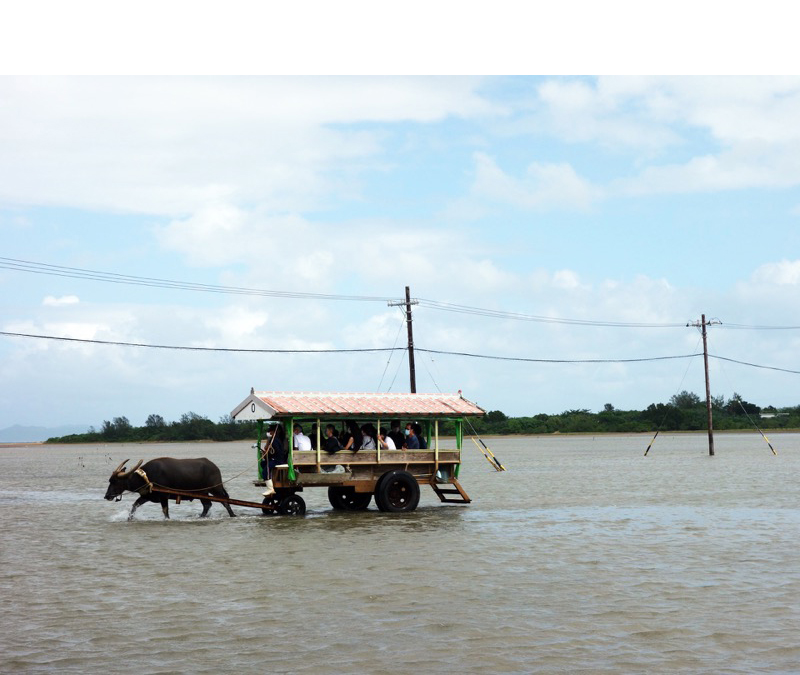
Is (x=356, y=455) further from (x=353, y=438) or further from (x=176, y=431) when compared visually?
(x=176, y=431)

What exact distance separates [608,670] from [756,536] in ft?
33.9

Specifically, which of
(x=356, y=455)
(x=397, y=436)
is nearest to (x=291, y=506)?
(x=356, y=455)

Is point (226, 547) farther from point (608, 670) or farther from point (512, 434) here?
point (512, 434)

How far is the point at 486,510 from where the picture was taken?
78.3 ft

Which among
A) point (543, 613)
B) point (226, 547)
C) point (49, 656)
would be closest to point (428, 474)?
point (226, 547)

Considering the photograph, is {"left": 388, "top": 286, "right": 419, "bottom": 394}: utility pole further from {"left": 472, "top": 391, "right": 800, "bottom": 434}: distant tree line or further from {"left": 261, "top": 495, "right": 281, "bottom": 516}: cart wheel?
{"left": 472, "top": 391, "right": 800, "bottom": 434}: distant tree line

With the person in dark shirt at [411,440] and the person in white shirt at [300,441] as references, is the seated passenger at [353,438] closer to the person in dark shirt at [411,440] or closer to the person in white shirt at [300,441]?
the person in white shirt at [300,441]

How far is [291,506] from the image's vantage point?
2162 centimetres

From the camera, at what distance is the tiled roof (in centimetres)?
2075

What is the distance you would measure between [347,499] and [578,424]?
10424 cm

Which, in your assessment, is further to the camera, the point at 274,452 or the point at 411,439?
the point at 411,439

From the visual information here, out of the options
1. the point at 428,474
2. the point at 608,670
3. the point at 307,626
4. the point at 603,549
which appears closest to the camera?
the point at 608,670

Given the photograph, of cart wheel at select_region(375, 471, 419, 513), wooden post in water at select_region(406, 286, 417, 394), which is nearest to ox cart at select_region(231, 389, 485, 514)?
cart wheel at select_region(375, 471, 419, 513)

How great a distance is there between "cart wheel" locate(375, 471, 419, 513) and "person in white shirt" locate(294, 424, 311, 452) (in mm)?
1920
